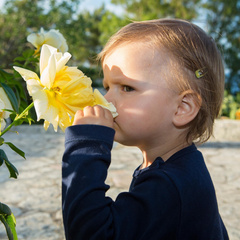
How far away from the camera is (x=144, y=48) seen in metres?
1.09

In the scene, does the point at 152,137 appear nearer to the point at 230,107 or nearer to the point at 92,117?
the point at 92,117

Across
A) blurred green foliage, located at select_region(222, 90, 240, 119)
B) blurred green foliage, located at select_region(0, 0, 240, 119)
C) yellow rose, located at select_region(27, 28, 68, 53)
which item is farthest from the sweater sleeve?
blurred green foliage, located at select_region(222, 90, 240, 119)

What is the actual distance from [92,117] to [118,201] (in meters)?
0.23

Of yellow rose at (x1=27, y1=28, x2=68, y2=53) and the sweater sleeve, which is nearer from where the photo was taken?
the sweater sleeve

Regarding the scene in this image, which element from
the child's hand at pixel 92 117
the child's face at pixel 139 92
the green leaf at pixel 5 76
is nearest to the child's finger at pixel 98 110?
the child's hand at pixel 92 117

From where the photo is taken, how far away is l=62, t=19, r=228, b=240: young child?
2.85ft

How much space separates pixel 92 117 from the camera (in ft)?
3.01

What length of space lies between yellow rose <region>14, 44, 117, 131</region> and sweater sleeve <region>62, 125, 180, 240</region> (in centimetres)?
13

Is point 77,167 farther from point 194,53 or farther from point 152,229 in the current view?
point 194,53

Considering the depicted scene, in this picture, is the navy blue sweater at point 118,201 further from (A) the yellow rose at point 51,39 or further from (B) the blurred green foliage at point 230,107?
(B) the blurred green foliage at point 230,107

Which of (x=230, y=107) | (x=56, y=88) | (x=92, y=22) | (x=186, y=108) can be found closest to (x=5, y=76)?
(x=56, y=88)

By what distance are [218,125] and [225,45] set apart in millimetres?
5648

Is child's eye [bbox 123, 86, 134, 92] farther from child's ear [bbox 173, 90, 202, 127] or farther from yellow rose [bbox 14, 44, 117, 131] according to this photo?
yellow rose [bbox 14, 44, 117, 131]

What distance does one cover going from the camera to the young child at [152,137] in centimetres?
87
